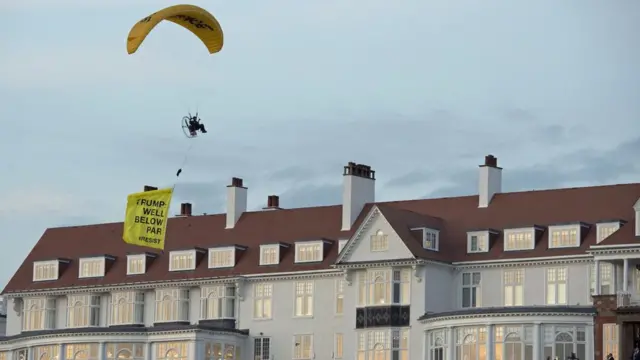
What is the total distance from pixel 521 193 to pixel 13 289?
33.6 meters

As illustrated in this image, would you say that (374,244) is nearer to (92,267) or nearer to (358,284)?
(358,284)

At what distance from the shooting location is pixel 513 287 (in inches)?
3642

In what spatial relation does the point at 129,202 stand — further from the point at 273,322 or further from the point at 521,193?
the point at 521,193

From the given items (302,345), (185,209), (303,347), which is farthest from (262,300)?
→ (185,209)

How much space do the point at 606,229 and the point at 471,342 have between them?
862 cm

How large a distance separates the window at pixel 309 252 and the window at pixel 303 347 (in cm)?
428

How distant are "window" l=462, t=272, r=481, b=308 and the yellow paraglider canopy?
22071mm

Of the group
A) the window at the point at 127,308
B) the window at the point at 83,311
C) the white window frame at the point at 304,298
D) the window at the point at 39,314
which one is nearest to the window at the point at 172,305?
the window at the point at 127,308

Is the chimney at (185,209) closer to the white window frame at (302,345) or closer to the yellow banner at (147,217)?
the white window frame at (302,345)

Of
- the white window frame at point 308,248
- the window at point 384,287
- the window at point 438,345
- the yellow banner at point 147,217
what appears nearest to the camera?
the yellow banner at point 147,217

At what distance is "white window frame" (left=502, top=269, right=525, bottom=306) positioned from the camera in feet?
302

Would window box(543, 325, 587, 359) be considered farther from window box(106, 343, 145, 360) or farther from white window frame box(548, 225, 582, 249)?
window box(106, 343, 145, 360)

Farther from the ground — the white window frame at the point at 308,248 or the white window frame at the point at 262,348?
the white window frame at the point at 308,248

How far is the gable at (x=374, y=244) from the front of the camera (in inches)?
3708
